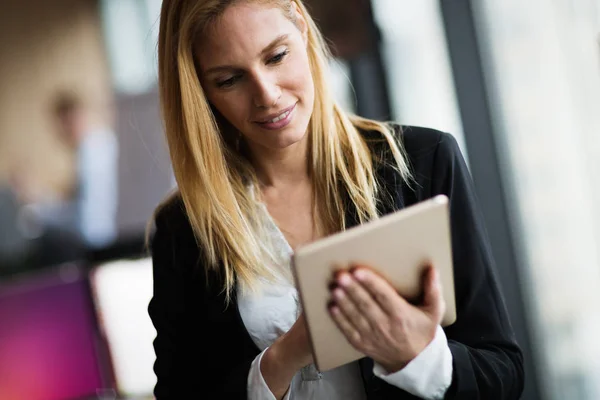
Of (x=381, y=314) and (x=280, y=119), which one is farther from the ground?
(x=280, y=119)

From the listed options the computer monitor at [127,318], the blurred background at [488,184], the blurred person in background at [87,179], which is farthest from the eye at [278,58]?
the blurred person in background at [87,179]

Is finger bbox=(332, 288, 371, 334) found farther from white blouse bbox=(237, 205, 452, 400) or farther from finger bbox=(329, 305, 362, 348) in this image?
white blouse bbox=(237, 205, 452, 400)

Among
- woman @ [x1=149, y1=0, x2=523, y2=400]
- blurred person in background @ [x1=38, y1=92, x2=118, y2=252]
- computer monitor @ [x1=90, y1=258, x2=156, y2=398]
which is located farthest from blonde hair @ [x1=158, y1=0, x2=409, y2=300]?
blurred person in background @ [x1=38, y1=92, x2=118, y2=252]

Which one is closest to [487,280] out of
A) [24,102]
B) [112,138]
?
[112,138]

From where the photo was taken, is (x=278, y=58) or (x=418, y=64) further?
(x=418, y=64)

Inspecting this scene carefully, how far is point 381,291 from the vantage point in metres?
0.98

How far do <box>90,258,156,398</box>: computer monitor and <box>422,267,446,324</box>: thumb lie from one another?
1.37 metres

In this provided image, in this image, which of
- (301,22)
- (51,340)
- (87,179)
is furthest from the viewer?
(87,179)

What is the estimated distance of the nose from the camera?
120 cm

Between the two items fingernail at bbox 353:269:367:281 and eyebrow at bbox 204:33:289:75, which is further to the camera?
eyebrow at bbox 204:33:289:75

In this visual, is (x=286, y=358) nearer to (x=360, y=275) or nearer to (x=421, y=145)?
(x=360, y=275)

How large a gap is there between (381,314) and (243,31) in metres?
0.50

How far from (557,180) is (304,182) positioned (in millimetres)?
1183

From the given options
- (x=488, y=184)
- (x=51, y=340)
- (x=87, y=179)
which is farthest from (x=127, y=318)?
(x=87, y=179)
